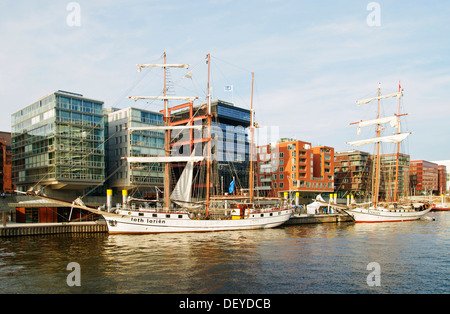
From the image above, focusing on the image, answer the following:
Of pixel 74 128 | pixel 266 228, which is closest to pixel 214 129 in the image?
pixel 74 128

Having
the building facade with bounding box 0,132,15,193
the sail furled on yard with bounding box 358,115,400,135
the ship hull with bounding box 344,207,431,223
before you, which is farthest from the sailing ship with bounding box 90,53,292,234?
the building facade with bounding box 0,132,15,193

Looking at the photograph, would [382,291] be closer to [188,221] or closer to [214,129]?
[188,221]

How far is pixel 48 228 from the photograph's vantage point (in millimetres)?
50406

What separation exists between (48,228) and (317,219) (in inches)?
2011

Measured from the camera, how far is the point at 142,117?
92875mm

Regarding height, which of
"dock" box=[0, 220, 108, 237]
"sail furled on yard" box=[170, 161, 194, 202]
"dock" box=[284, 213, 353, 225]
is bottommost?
"dock" box=[284, 213, 353, 225]

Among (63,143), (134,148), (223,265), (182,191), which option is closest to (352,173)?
(134,148)

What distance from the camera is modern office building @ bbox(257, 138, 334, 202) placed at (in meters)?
116

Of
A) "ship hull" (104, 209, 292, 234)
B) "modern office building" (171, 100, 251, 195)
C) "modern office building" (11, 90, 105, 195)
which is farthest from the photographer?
"modern office building" (171, 100, 251, 195)

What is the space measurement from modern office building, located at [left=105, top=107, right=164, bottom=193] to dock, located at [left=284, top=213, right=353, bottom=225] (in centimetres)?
3565

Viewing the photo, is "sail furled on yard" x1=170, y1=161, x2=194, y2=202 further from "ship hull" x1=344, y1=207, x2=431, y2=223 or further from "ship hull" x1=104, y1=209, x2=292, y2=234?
"ship hull" x1=344, y1=207, x2=431, y2=223

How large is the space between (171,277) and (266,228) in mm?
36450

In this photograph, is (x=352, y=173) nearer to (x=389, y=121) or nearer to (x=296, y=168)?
(x=296, y=168)

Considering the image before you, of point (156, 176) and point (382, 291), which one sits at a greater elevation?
point (156, 176)
